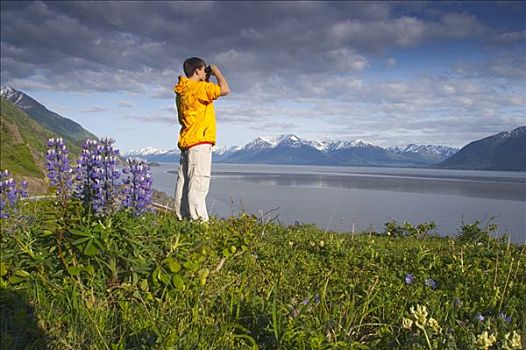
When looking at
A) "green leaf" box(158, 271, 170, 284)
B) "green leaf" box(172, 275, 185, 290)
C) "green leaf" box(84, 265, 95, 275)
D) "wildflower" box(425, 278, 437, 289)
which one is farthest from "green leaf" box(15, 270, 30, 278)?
"wildflower" box(425, 278, 437, 289)

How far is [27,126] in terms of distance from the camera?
154875 mm

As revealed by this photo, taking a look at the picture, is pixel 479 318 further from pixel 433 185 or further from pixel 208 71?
pixel 433 185

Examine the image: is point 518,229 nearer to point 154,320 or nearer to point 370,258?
point 370,258

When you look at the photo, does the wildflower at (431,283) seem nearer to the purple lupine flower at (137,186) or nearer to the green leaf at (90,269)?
the purple lupine flower at (137,186)

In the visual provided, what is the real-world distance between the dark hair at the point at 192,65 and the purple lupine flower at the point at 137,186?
309 centimetres

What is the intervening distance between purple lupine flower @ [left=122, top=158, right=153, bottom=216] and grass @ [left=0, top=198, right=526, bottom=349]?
174mm

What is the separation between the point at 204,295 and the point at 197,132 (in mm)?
3452

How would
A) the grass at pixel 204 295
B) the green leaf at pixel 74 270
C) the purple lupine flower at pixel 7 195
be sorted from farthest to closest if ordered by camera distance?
1. the purple lupine flower at pixel 7 195
2. the green leaf at pixel 74 270
3. the grass at pixel 204 295

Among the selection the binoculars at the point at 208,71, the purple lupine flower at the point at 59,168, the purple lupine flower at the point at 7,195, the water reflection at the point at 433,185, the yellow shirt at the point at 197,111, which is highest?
the binoculars at the point at 208,71

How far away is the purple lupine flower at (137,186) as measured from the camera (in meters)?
3.79

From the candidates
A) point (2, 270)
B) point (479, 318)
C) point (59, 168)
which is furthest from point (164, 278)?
point (479, 318)

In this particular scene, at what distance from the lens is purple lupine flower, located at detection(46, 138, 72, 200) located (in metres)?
3.71

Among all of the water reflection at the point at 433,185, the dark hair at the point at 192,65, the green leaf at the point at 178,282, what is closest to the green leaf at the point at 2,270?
the green leaf at the point at 178,282

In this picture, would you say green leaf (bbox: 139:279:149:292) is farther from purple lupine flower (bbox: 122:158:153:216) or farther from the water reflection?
the water reflection
